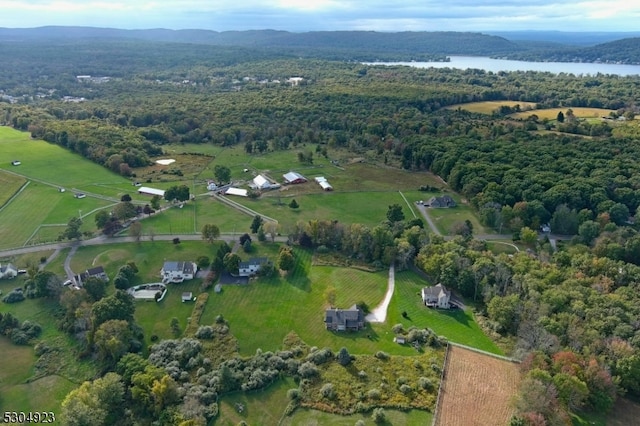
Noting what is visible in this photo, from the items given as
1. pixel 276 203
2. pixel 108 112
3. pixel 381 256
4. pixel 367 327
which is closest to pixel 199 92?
pixel 108 112

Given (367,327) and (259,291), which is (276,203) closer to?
(259,291)

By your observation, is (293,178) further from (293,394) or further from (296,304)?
(293,394)

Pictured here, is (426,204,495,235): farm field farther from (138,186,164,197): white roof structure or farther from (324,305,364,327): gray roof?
(138,186,164,197): white roof structure

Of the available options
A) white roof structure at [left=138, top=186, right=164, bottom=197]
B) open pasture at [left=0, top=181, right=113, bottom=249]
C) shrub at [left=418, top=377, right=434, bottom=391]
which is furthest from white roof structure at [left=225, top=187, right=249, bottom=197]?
shrub at [left=418, top=377, right=434, bottom=391]

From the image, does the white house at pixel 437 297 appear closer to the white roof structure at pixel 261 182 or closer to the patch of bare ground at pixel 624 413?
the patch of bare ground at pixel 624 413

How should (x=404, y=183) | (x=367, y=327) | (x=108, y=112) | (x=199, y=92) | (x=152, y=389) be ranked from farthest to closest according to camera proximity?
(x=199, y=92) < (x=108, y=112) < (x=404, y=183) < (x=367, y=327) < (x=152, y=389)

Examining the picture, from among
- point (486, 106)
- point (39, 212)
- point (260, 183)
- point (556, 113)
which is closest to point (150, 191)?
point (39, 212)
